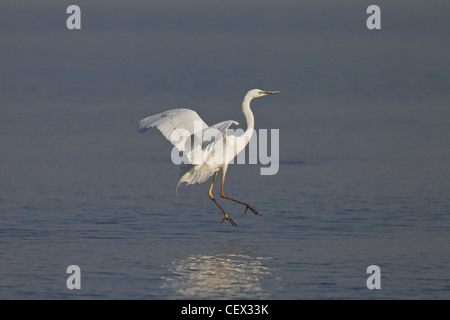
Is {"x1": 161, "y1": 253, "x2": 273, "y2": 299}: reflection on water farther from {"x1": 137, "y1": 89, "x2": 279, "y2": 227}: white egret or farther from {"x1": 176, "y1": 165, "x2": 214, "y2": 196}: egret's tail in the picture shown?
{"x1": 176, "y1": 165, "x2": 214, "y2": 196}: egret's tail

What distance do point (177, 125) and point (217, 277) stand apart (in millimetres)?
3092

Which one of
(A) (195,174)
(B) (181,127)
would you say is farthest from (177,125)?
(A) (195,174)

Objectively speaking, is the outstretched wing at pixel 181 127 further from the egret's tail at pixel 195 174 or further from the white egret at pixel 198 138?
the egret's tail at pixel 195 174

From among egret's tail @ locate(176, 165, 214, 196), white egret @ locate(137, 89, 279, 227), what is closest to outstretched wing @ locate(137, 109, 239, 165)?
white egret @ locate(137, 89, 279, 227)

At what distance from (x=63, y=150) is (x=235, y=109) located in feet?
22.2

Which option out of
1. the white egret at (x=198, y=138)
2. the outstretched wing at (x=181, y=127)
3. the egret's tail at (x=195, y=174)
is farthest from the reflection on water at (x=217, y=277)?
the egret's tail at (x=195, y=174)

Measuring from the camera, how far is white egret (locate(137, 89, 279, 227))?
12052mm

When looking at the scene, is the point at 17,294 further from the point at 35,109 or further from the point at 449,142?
the point at 35,109

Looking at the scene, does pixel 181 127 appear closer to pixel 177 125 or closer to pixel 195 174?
pixel 177 125

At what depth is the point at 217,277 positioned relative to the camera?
1025cm

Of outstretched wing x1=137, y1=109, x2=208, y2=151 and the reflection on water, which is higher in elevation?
outstretched wing x1=137, y1=109, x2=208, y2=151

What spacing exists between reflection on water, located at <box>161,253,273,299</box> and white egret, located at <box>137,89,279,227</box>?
154cm

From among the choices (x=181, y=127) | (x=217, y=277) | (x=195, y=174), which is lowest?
(x=217, y=277)

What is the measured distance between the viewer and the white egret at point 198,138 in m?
12.1
